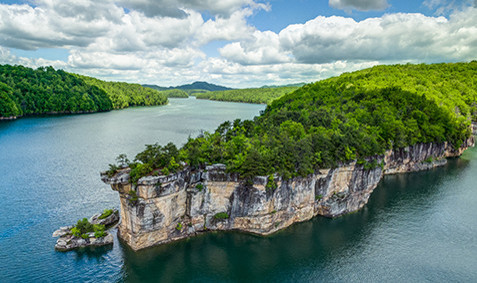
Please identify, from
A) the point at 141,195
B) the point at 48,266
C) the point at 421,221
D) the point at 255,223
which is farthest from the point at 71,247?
the point at 421,221

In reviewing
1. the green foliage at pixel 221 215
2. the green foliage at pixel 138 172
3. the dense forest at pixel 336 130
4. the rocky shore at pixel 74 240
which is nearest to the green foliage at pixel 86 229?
the rocky shore at pixel 74 240

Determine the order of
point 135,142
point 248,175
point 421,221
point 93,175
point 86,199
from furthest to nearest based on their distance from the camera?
point 135,142 < point 93,175 < point 86,199 < point 421,221 < point 248,175

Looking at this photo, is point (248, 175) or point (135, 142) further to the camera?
point (135, 142)

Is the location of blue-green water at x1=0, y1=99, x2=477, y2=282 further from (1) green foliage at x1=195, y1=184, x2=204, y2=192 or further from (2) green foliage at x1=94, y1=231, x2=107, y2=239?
(1) green foliage at x1=195, y1=184, x2=204, y2=192

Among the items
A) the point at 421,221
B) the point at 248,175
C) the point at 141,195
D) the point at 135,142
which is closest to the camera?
the point at 141,195

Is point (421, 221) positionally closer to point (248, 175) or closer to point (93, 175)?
point (248, 175)

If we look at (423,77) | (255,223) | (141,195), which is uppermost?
(423,77)

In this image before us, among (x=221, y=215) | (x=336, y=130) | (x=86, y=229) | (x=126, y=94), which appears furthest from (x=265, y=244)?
(x=126, y=94)

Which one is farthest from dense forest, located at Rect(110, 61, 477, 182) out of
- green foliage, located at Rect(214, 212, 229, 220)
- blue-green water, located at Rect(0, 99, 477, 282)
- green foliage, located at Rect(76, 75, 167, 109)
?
green foliage, located at Rect(76, 75, 167, 109)
